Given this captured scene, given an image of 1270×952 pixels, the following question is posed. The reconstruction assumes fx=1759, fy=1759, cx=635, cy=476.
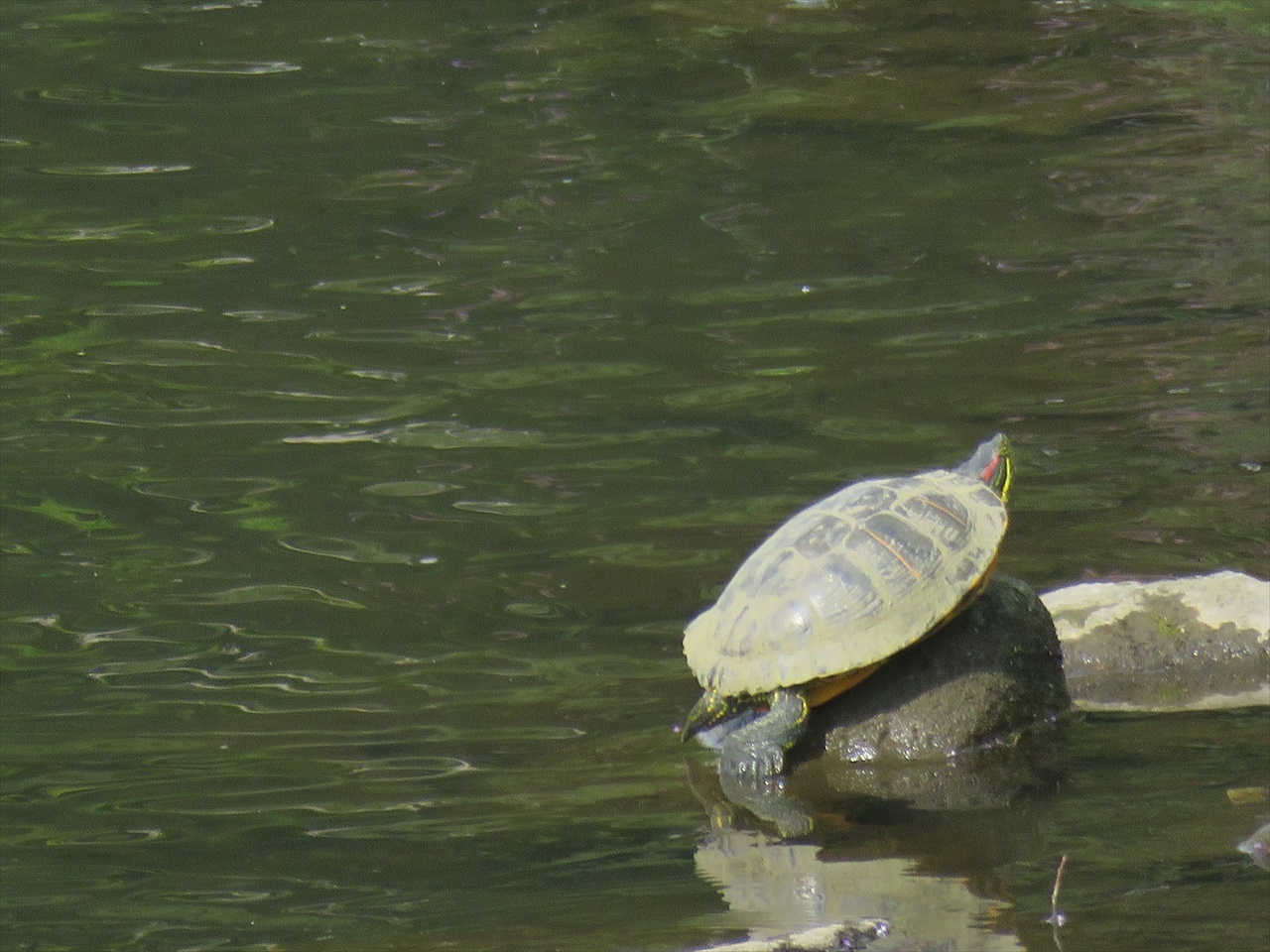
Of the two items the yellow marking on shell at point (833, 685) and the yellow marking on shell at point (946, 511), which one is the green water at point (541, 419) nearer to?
the yellow marking on shell at point (833, 685)

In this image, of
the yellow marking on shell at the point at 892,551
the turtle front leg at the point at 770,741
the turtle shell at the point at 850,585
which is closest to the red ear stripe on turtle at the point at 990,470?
the turtle shell at the point at 850,585

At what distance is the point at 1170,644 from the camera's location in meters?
5.50

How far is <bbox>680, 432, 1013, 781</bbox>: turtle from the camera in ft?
16.7

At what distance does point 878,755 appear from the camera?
5172 mm

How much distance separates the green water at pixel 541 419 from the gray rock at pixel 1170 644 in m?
0.28

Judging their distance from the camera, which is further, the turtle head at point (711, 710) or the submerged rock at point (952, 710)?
the turtle head at point (711, 710)

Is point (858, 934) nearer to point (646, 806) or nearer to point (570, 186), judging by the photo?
point (646, 806)

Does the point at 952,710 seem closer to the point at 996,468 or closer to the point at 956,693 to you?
the point at 956,693

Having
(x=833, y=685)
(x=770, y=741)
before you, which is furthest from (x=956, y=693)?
(x=770, y=741)

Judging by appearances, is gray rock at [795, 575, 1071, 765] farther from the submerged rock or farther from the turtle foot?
the turtle foot

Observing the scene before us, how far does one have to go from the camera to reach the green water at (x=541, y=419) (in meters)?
4.61

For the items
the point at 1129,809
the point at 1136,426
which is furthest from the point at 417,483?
the point at 1129,809

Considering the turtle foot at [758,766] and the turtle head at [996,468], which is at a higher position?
the turtle head at [996,468]

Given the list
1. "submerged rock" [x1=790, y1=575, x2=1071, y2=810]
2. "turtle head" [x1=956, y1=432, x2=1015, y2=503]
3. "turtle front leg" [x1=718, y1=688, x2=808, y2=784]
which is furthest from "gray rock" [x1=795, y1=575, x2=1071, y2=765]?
"turtle head" [x1=956, y1=432, x2=1015, y2=503]
